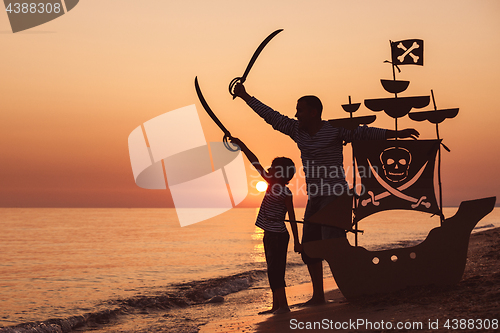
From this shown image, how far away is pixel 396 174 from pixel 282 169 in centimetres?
133

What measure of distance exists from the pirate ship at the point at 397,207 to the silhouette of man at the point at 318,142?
0.48 ft

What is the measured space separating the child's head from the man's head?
1.56 feet

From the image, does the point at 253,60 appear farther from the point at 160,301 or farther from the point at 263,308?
the point at 160,301

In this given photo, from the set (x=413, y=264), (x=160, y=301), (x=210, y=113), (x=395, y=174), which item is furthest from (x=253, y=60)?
(x=160, y=301)

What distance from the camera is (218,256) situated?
20.0m

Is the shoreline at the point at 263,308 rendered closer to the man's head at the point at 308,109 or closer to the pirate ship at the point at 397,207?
the pirate ship at the point at 397,207

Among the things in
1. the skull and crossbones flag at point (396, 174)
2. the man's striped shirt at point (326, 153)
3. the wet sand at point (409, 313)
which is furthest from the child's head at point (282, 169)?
the wet sand at point (409, 313)

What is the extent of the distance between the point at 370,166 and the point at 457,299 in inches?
63.1

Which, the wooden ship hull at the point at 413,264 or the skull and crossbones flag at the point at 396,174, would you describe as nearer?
the wooden ship hull at the point at 413,264

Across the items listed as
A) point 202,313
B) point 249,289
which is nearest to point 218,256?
point 249,289

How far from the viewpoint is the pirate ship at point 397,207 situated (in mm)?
4426

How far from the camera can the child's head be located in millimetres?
4586

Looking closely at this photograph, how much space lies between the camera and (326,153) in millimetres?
4402

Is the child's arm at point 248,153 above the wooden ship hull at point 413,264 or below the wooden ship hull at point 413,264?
above
